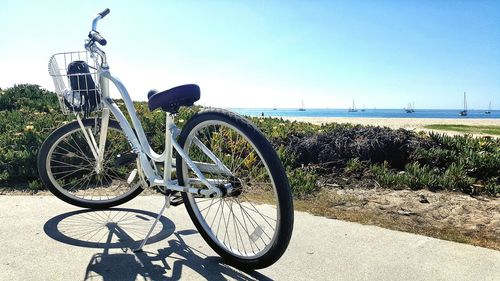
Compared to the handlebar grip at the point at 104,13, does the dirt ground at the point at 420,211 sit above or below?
below

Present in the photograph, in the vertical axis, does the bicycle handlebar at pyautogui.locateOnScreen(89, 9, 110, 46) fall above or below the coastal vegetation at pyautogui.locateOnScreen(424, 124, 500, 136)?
above

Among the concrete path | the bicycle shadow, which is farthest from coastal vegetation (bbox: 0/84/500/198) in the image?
the bicycle shadow

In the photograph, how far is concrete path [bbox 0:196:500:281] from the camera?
247 cm

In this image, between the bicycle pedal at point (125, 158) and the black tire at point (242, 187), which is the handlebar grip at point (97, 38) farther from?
the black tire at point (242, 187)

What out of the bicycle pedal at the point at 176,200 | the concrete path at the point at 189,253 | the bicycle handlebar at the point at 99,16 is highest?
the bicycle handlebar at the point at 99,16

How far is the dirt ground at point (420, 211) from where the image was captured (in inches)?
123

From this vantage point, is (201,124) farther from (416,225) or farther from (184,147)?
(416,225)

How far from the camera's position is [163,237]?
122 inches

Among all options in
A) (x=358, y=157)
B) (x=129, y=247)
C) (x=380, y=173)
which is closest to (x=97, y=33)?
(x=129, y=247)

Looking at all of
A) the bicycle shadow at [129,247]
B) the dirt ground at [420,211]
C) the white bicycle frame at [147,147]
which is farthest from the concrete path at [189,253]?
the white bicycle frame at [147,147]

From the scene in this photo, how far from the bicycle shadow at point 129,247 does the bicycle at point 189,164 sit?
0.12 m

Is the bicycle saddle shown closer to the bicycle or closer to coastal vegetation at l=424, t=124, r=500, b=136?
the bicycle

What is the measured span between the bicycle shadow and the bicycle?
122 mm

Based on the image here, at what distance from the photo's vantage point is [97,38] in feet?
10.7
